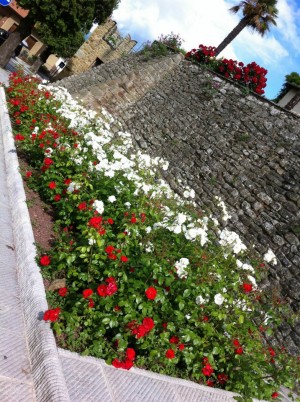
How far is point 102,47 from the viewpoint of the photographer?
891 inches

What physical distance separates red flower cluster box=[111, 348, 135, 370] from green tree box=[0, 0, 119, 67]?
15.4 m

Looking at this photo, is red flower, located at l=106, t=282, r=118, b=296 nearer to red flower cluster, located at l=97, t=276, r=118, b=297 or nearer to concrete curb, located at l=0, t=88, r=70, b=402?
red flower cluster, located at l=97, t=276, r=118, b=297

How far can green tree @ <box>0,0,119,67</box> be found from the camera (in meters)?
15.0

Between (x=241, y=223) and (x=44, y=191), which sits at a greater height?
(x=241, y=223)

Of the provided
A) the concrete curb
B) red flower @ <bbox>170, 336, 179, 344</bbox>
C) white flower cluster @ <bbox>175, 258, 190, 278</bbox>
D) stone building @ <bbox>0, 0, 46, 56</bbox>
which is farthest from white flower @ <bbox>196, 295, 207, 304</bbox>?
stone building @ <bbox>0, 0, 46, 56</bbox>

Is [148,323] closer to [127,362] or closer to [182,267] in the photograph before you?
[127,362]

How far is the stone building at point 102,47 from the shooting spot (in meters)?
21.3

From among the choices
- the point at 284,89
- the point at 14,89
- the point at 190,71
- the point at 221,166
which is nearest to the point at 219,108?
the point at 221,166

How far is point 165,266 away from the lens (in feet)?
11.7

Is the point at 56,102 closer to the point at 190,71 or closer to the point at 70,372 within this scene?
the point at 190,71

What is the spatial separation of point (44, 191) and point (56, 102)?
3347 mm

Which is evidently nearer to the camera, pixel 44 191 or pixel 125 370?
pixel 125 370

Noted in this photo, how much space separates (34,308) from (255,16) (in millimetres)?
18282

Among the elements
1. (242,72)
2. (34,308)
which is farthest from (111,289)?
(242,72)
